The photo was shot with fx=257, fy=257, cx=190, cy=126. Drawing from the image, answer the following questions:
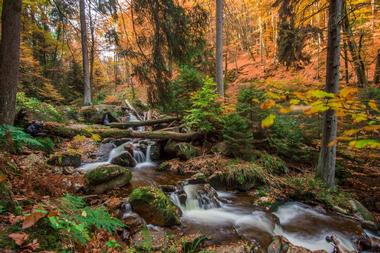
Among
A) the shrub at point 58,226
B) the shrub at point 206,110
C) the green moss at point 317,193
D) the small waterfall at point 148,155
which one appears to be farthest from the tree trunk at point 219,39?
the shrub at point 58,226

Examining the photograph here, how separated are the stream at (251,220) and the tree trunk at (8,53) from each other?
10.1 ft

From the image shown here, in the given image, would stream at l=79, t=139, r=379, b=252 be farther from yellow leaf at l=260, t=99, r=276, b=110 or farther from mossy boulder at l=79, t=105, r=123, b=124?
mossy boulder at l=79, t=105, r=123, b=124

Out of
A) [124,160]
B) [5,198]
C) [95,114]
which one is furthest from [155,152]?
[5,198]

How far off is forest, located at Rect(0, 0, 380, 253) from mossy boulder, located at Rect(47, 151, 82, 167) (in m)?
0.04

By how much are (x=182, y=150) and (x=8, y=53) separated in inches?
229

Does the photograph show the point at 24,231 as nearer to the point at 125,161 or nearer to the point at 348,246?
the point at 348,246

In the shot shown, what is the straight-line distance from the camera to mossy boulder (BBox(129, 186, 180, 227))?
4.88 meters

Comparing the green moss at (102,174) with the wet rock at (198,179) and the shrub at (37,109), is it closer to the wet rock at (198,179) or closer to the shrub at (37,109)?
the wet rock at (198,179)

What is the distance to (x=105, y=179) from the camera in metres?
6.04

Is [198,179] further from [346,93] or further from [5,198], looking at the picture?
[346,93]

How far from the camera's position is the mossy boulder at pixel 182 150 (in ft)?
30.0

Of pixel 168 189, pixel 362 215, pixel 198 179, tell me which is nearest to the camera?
pixel 362 215

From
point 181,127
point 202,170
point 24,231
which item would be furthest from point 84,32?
point 24,231

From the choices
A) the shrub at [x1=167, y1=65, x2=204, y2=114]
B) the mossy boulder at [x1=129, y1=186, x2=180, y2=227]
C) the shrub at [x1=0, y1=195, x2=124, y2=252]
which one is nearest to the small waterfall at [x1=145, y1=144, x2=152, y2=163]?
the shrub at [x1=167, y1=65, x2=204, y2=114]
